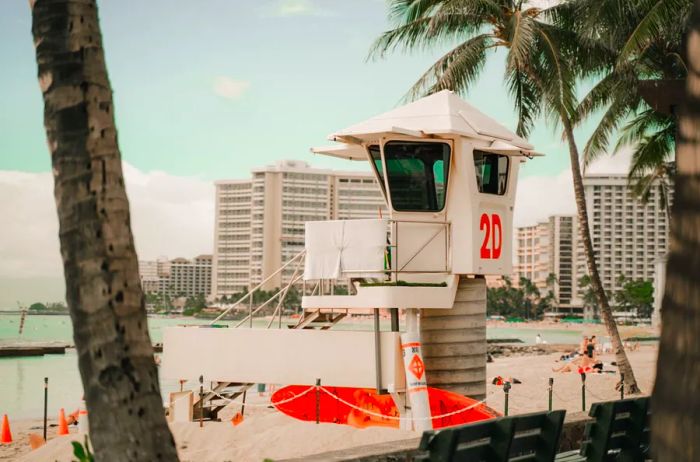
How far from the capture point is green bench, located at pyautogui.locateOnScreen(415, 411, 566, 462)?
546cm

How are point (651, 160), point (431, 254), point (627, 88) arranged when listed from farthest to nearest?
point (651, 160) < point (627, 88) < point (431, 254)

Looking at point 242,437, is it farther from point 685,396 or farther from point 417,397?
point 685,396

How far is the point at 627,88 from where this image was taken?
91.7 feet

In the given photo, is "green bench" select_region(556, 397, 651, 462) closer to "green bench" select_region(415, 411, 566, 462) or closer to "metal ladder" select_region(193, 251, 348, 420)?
"green bench" select_region(415, 411, 566, 462)

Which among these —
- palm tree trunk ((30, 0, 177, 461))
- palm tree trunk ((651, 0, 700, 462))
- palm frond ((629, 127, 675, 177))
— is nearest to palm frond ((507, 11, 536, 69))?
palm frond ((629, 127, 675, 177))

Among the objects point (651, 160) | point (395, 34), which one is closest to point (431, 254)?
point (395, 34)

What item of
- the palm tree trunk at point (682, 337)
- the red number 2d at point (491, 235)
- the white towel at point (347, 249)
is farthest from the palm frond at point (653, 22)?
the palm tree trunk at point (682, 337)

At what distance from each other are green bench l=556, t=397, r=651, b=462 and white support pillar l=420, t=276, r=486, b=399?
11.1 m

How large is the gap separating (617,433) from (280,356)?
470 inches

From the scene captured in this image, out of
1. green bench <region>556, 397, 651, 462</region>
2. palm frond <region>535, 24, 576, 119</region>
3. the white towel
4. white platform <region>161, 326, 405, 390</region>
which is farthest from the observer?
palm frond <region>535, 24, 576, 119</region>

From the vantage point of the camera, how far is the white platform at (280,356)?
18000mm

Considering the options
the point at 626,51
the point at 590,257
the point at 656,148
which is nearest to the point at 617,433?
the point at 626,51

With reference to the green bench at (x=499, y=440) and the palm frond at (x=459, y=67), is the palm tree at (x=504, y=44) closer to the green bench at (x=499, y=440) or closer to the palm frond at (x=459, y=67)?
the palm frond at (x=459, y=67)

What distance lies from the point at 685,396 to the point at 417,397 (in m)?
14.7
